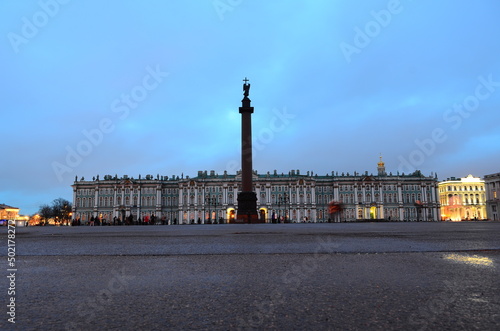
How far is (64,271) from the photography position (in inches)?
127

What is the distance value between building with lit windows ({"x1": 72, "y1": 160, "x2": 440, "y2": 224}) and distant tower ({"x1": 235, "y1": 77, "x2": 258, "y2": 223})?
4918 centimetres

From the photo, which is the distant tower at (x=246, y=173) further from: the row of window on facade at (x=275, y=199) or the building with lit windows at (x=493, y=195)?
the building with lit windows at (x=493, y=195)

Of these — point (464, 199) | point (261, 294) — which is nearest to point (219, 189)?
point (464, 199)

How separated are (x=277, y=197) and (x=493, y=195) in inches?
1625

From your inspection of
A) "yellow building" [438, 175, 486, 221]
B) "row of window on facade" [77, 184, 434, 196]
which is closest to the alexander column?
"row of window on facade" [77, 184, 434, 196]

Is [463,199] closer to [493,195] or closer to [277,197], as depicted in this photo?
[493,195]

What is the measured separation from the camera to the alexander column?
33.2 meters

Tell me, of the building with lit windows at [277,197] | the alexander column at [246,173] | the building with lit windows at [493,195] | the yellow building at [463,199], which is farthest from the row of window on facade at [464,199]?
the alexander column at [246,173]

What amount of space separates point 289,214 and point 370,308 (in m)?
82.7

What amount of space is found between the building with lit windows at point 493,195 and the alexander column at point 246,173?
60740 millimetres

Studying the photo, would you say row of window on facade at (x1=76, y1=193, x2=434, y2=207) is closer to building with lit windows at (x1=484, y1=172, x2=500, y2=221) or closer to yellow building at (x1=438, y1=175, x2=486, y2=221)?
building with lit windows at (x1=484, y1=172, x2=500, y2=221)

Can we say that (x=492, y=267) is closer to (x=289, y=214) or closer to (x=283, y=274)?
(x=283, y=274)

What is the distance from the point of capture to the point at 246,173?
3347cm

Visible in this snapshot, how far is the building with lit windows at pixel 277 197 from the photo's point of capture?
8469 centimetres
